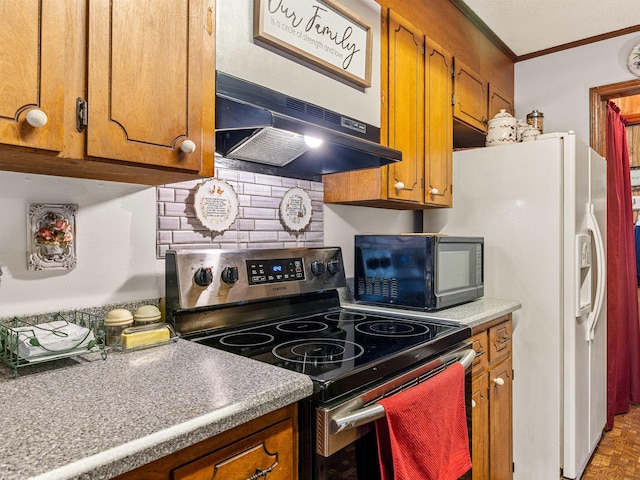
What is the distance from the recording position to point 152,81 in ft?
3.31

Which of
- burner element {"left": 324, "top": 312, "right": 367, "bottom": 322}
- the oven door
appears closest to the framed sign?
burner element {"left": 324, "top": 312, "right": 367, "bottom": 322}

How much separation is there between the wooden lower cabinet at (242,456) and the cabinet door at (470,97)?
2014mm

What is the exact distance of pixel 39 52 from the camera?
828 mm

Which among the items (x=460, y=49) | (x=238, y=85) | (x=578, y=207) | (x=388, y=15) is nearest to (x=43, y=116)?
(x=238, y=85)

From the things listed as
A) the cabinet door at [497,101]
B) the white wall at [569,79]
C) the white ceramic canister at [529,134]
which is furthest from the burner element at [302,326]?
the white wall at [569,79]

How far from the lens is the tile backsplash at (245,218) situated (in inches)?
56.9

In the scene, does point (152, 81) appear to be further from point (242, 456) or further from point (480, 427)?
point (480, 427)

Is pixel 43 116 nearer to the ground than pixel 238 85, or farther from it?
nearer to the ground

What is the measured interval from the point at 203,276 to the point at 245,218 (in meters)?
0.38

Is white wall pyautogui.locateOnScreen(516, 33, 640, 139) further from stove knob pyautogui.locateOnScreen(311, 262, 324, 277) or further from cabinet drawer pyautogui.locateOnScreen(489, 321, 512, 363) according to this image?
stove knob pyautogui.locateOnScreen(311, 262, 324, 277)

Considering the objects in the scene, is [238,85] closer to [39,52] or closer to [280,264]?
[39,52]

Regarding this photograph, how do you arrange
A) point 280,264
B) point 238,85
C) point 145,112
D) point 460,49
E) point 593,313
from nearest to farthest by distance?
1. point 145,112
2. point 238,85
3. point 280,264
4. point 593,313
5. point 460,49

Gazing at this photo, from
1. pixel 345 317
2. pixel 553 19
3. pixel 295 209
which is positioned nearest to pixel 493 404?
pixel 345 317

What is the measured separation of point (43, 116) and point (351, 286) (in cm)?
158
